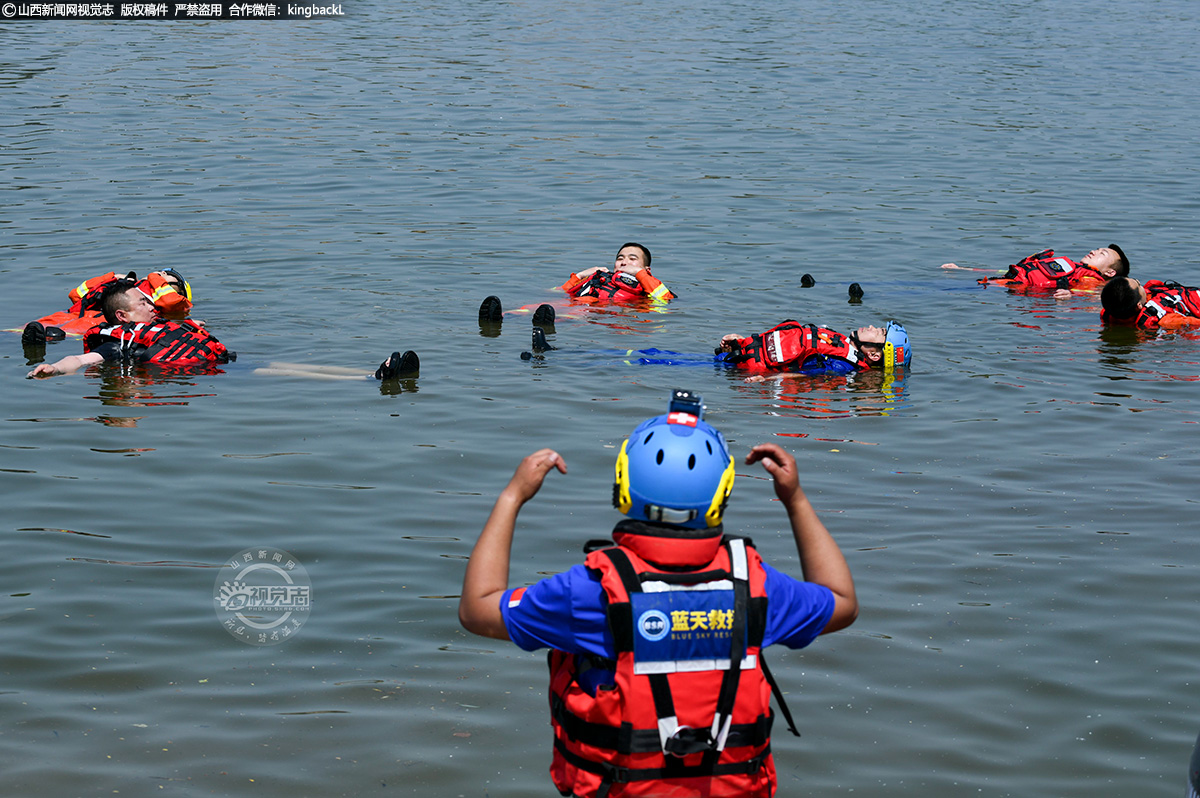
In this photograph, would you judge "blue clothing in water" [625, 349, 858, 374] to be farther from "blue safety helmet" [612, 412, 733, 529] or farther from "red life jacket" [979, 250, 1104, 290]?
"blue safety helmet" [612, 412, 733, 529]

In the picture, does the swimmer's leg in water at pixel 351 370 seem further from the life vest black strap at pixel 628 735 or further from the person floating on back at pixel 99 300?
the life vest black strap at pixel 628 735

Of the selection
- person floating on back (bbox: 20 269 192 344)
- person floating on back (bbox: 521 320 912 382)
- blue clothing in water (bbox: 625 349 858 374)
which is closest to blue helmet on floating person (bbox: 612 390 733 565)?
person floating on back (bbox: 521 320 912 382)

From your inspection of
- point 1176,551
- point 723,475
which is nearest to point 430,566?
point 723,475

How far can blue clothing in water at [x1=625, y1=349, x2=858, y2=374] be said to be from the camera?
471 inches

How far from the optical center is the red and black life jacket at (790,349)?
1180cm

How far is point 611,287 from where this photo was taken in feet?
48.2

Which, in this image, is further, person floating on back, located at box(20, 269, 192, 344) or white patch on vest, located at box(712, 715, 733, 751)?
person floating on back, located at box(20, 269, 192, 344)

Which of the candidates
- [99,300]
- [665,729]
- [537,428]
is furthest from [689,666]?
[99,300]

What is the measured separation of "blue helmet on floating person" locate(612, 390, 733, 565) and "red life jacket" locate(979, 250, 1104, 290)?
12.7 m

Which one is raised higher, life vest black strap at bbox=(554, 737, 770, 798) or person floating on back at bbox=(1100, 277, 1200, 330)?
person floating on back at bbox=(1100, 277, 1200, 330)

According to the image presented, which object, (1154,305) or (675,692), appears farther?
(1154,305)

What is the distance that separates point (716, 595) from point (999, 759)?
2644mm

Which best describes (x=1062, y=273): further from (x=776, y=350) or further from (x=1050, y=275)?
(x=776, y=350)

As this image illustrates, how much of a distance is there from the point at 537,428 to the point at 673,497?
21.5ft
